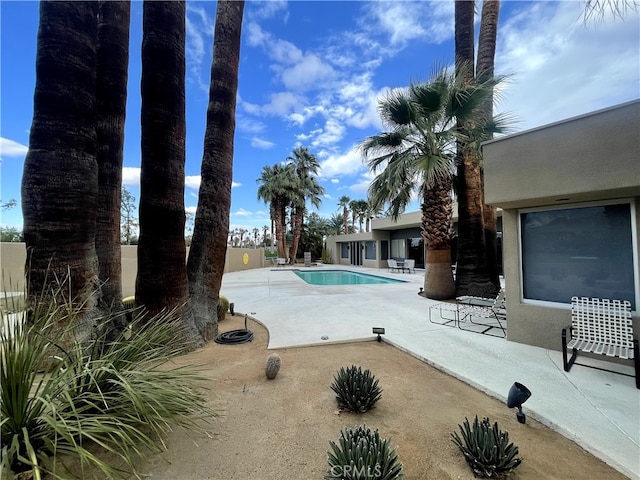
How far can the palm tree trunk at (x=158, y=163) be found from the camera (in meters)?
4.57

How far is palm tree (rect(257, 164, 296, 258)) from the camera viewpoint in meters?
27.4

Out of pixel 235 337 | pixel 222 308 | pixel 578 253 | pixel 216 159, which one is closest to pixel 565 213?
pixel 578 253

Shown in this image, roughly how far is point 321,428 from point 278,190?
25.8 m

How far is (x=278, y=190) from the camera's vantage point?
27156 millimetres

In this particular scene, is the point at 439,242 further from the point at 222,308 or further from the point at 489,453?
the point at 489,453

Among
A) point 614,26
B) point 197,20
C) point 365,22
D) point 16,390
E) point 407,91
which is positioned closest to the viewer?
point 16,390

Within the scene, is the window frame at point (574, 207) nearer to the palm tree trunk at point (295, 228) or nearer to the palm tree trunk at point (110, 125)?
the palm tree trunk at point (110, 125)

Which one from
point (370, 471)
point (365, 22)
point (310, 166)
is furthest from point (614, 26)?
point (310, 166)

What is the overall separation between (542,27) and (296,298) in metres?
9.71

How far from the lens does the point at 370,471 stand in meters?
1.80

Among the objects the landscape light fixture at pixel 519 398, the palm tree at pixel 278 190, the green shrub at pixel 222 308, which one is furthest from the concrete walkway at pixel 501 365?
the palm tree at pixel 278 190

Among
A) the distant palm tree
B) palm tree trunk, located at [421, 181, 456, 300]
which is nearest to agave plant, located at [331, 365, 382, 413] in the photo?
palm tree trunk, located at [421, 181, 456, 300]

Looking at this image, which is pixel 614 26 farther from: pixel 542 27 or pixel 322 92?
pixel 322 92

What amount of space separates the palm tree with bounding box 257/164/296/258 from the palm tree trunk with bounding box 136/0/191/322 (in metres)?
22.5
